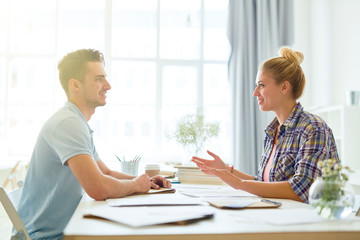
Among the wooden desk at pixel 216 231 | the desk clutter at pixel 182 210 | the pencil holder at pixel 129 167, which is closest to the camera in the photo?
the wooden desk at pixel 216 231

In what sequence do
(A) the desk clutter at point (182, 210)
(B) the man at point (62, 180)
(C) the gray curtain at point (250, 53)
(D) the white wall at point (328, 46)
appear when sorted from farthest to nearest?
(C) the gray curtain at point (250, 53) → (D) the white wall at point (328, 46) → (B) the man at point (62, 180) → (A) the desk clutter at point (182, 210)

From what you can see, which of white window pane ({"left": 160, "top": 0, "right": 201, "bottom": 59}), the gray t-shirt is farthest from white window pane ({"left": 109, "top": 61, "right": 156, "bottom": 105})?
the gray t-shirt

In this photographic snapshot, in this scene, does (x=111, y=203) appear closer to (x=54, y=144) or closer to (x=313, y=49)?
(x=54, y=144)

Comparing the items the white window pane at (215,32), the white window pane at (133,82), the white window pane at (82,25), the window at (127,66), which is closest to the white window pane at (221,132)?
the window at (127,66)

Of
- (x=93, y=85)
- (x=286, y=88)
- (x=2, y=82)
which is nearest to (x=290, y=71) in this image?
(x=286, y=88)

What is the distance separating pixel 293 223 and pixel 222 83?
4024mm

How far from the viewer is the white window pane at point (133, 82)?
15.6ft

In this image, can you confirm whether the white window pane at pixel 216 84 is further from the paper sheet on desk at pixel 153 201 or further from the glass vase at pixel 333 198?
the glass vase at pixel 333 198

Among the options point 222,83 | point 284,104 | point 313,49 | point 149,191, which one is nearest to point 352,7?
point 313,49

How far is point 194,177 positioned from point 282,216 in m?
1.01

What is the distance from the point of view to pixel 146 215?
3.24 ft

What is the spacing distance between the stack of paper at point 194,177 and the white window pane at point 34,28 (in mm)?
3390

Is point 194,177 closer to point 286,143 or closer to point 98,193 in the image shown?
point 286,143

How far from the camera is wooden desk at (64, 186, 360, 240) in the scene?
2.69 ft
